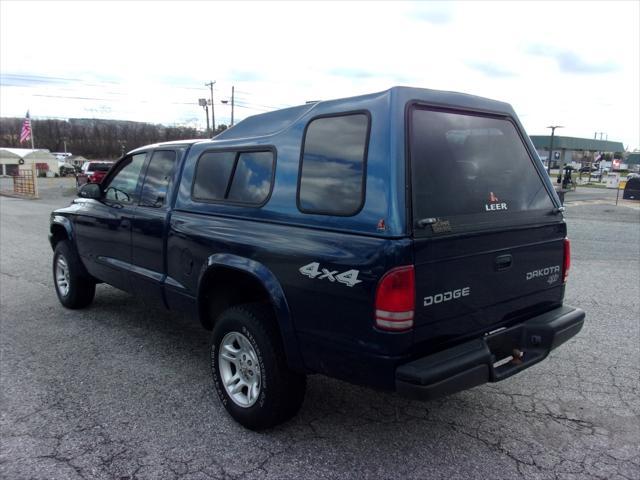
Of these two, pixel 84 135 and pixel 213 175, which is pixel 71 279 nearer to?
pixel 213 175

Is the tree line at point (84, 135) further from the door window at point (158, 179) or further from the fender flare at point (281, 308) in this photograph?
the fender flare at point (281, 308)

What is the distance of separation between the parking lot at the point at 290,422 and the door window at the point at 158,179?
1.36m

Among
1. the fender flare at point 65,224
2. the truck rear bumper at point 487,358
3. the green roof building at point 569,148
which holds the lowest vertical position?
the truck rear bumper at point 487,358

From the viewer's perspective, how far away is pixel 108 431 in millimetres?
3178

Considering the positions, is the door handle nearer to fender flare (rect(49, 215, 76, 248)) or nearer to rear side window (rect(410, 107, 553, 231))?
rear side window (rect(410, 107, 553, 231))

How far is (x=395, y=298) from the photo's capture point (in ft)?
7.97

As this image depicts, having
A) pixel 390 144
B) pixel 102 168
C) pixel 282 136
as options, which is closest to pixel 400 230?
pixel 390 144

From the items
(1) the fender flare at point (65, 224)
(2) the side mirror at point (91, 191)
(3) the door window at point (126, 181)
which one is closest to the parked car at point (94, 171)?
(1) the fender flare at point (65, 224)

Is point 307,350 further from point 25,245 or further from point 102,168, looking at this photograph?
point 102,168

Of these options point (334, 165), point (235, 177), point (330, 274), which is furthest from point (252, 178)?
point (330, 274)

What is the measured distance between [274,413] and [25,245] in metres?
8.96

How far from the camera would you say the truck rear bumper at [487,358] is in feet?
8.05

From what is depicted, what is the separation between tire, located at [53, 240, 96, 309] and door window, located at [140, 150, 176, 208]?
1.62m

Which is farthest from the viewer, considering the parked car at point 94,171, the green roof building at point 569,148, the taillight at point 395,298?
the green roof building at point 569,148
